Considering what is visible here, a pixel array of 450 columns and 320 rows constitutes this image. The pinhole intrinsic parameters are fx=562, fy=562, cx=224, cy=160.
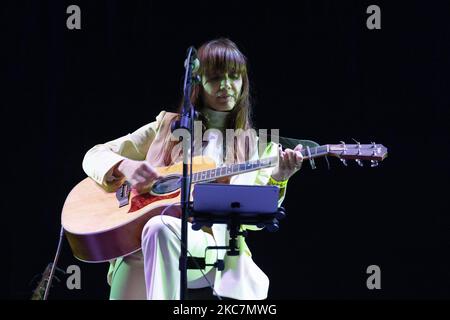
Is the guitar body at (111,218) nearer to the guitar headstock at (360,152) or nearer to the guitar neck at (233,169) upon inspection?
the guitar neck at (233,169)

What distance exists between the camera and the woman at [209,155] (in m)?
2.14

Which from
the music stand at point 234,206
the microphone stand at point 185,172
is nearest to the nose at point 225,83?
the microphone stand at point 185,172

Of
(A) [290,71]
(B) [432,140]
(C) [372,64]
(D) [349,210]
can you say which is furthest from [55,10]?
(B) [432,140]

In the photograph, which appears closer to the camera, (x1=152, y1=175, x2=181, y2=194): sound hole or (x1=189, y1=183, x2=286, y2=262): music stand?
A: (x1=189, y1=183, x2=286, y2=262): music stand

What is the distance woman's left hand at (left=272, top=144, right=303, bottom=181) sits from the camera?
98.3 inches

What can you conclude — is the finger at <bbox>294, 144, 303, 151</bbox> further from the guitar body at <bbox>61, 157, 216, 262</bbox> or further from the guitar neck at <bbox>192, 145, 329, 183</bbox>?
the guitar body at <bbox>61, 157, 216, 262</bbox>

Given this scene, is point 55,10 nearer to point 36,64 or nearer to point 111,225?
point 36,64

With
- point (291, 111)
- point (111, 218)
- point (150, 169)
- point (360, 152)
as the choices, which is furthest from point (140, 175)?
point (291, 111)

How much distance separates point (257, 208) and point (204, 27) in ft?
5.82

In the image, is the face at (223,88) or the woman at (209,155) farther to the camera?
the face at (223,88)

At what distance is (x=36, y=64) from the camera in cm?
339

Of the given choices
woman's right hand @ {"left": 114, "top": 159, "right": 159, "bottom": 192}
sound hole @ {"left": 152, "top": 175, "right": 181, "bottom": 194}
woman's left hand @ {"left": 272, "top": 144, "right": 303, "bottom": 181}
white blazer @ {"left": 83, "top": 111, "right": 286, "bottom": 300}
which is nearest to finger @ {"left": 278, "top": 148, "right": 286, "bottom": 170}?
woman's left hand @ {"left": 272, "top": 144, "right": 303, "bottom": 181}

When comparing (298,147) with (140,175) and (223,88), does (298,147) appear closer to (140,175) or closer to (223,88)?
(223,88)

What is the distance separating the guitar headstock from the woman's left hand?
0.51 feet
